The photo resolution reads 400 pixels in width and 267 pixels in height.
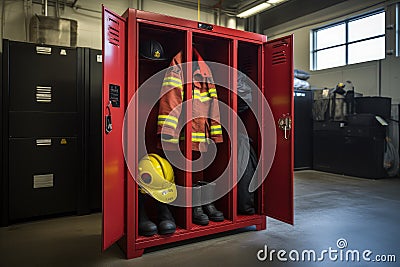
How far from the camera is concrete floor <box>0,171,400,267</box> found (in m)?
2.33

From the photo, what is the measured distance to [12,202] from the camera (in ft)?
10.4

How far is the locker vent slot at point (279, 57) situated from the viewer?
2836 mm

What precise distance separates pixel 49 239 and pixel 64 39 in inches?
115

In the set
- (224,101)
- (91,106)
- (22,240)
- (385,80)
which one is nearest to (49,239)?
(22,240)

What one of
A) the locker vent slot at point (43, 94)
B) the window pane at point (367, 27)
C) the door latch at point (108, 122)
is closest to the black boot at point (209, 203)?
the door latch at point (108, 122)

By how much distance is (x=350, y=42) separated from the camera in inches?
296

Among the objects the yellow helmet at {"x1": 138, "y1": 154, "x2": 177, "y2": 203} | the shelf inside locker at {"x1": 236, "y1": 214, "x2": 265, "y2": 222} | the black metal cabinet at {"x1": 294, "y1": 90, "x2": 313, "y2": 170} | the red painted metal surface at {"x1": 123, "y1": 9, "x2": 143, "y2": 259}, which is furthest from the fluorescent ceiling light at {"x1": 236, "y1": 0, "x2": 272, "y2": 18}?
the yellow helmet at {"x1": 138, "y1": 154, "x2": 177, "y2": 203}

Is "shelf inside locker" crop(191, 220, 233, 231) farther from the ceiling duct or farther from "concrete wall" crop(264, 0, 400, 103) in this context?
"concrete wall" crop(264, 0, 400, 103)

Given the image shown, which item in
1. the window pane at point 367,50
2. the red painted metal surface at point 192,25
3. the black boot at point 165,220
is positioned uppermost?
the window pane at point 367,50

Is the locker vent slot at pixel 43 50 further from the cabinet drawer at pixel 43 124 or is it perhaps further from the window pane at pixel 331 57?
the window pane at pixel 331 57

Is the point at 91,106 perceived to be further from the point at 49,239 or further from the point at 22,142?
the point at 49,239

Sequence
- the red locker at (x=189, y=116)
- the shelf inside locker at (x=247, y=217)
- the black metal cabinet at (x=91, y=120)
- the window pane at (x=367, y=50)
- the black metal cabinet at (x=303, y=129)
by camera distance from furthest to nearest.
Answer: the black metal cabinet at (x=303, y=129)
the window pane at (x=367, y=50)
the black metal cabinet at (x=91, y=120)
the shelf inside locker at (x=247, y=217)
the red locker at (x=189, y=116)

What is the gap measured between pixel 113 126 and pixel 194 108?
0.73 meters

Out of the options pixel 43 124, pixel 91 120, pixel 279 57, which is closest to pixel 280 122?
pixel 279 57
